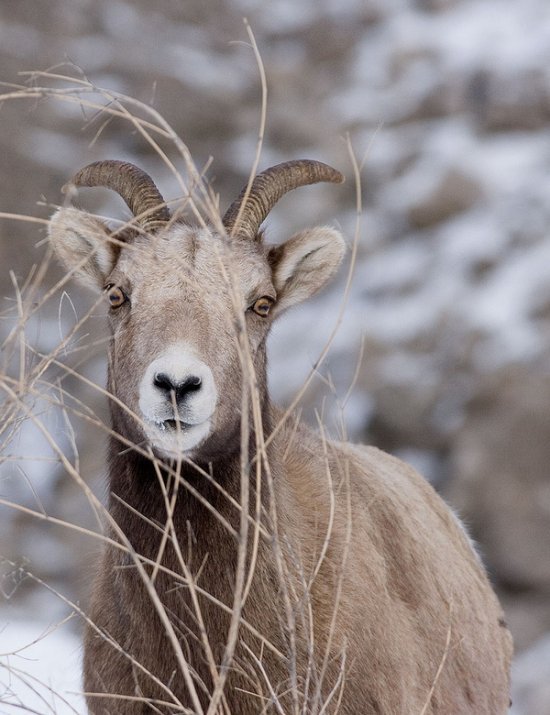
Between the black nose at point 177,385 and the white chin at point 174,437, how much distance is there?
0.48 feet

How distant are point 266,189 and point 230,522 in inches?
66.9

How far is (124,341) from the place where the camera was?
16.5 ft

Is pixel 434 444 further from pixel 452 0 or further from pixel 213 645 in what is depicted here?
pixel 213 645

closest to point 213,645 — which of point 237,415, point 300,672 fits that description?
point 300,672

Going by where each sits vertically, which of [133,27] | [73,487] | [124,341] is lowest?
[73,487]

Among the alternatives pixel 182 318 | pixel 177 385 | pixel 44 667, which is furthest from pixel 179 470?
pixel 44 667

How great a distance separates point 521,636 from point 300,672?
12.6 meters

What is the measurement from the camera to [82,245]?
5867 millimetres

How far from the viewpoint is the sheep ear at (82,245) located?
5.58m

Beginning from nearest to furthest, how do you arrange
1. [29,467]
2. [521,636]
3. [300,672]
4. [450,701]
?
1. [300,672]
2. [450,701]
3. [521,636]
4. [29,467]

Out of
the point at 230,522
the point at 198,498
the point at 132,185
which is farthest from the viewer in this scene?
the point at 132,185

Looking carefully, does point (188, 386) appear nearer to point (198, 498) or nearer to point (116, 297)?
point (198, 498)

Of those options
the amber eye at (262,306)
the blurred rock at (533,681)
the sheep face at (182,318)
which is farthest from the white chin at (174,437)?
the blurred rock at (533,681)

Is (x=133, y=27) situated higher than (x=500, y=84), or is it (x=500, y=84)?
(x=133, y=27)
